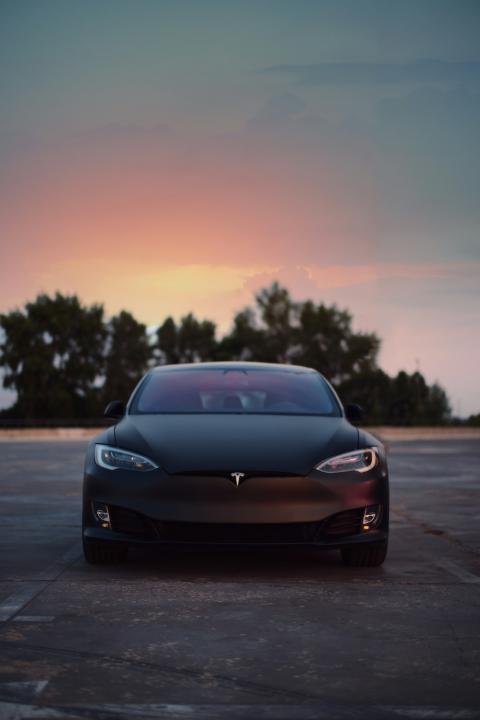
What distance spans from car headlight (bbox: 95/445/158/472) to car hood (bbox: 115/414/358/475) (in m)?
0.05

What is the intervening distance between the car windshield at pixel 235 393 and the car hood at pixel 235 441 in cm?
37

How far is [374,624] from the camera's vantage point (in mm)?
5367

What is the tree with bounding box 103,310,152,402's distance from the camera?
122625mm

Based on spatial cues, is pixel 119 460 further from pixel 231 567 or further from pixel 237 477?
pixel 231 567

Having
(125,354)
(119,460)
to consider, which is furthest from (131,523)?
(125,354)

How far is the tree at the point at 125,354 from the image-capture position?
122625 mm

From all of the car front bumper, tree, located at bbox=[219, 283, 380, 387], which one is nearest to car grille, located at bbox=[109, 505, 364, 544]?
the car front bumper

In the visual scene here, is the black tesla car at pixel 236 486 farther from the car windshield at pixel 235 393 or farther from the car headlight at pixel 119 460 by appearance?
the car windshield at pixel 235 393

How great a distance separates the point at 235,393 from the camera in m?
8.46

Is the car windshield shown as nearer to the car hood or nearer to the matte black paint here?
the car hood

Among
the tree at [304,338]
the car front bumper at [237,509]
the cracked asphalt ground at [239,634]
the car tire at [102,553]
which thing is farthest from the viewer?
the tree at [304,338]

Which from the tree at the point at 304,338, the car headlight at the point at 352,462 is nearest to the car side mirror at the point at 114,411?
the car headlight at the point at 352,462

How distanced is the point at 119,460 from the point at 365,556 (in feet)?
5.87

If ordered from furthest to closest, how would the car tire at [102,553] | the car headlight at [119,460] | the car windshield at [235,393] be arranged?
the car windshield at [235,393]
the car tire at [102,553]
the car headlight at [119,460]
